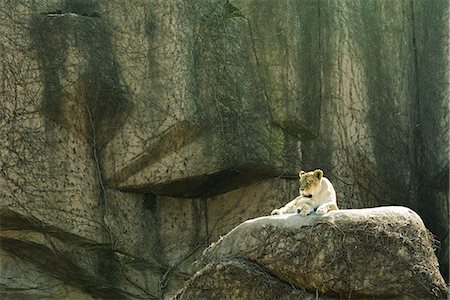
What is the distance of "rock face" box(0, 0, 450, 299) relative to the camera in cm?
1090

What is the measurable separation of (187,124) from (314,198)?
316 cm

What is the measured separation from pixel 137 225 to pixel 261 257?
→ 3383 mm

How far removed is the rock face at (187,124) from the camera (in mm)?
10898

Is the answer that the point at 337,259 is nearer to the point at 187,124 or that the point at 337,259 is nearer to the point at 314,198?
the point at 314,198

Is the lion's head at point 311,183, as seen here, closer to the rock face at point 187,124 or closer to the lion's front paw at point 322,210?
the lion's front paw at point 322,210

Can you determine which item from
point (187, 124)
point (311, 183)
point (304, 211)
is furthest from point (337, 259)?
point (187, 124)

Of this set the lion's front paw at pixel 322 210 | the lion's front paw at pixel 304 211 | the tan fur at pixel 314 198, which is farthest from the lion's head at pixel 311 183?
the lion's front paw at pixel 322 210

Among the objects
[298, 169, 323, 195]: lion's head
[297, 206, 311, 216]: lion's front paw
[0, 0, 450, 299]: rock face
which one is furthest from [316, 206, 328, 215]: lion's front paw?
[0, 0, 450, 299]: rock face

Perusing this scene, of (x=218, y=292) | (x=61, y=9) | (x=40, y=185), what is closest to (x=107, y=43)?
(x=61, y=9)

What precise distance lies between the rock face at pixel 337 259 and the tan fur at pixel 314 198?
102 millimetres

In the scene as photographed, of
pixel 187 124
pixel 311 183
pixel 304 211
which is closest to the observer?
pixel 304 211

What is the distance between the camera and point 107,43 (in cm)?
1131

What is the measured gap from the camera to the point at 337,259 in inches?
315

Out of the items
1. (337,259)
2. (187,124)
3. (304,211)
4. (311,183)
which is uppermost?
(187,124)
